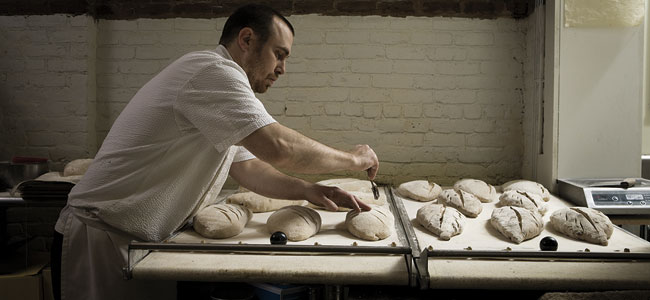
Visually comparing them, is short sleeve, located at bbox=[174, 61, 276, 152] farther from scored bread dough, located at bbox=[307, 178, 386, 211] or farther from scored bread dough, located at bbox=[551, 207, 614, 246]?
scored bread dough, located at bbox=[551, 207, 614, 246]

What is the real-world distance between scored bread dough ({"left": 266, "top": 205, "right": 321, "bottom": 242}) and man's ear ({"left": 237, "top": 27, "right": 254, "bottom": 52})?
0.69 m

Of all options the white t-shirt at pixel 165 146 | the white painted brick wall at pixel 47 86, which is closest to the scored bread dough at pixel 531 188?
the white t-shirt at pixel 165 146

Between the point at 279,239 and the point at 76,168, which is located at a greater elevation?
the point at 76,168

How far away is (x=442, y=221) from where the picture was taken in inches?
73.4

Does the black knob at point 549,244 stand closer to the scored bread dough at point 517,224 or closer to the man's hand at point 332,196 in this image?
the scored bread dough at point 517,224

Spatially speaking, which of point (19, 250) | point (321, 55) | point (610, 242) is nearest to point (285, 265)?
point (610, 242)

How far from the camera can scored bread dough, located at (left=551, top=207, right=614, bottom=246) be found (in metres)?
1.73

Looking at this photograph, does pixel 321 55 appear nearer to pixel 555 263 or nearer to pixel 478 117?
pixel 478 117

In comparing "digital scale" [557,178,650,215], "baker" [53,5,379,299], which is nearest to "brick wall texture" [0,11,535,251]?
"digital scale" [557,178,650,215]

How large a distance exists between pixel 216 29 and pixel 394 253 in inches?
84.2

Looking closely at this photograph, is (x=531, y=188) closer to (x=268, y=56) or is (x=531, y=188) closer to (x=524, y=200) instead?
(x=524, y=200)

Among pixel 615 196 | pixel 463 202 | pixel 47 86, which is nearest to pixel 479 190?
pixel 463 202

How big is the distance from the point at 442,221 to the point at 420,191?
26.6 inches

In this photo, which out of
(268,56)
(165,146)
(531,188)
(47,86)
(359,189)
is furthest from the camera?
(47,86)
